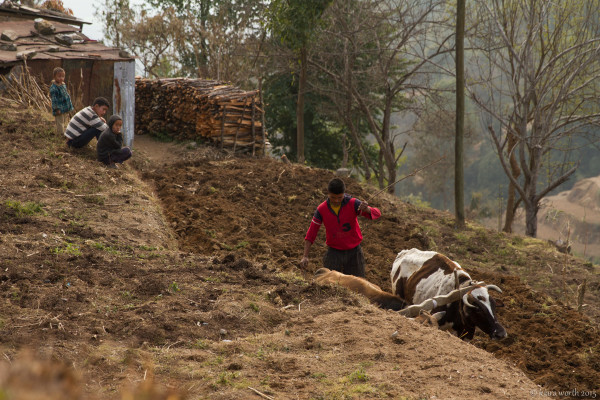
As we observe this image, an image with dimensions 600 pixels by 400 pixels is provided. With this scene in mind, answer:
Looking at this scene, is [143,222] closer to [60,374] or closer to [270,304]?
[270,304]

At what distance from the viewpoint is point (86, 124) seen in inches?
468

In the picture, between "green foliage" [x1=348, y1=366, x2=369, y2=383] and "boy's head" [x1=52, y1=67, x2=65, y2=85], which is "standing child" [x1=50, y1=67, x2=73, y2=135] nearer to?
"boy's head" [x1=52, y1=67, x2=65, y2=85]

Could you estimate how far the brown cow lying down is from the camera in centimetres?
670

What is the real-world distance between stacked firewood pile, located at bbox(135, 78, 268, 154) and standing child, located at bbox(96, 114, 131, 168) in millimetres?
5334

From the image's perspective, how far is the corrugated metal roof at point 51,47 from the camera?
1509 cm

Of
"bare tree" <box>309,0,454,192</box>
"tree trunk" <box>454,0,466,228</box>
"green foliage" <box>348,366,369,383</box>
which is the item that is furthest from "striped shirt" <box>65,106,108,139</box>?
"bare tree" <box>309,0,454,192</box>

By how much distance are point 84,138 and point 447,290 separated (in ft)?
26.7

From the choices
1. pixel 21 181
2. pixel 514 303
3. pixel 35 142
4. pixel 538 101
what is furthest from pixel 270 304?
pixel 538 101

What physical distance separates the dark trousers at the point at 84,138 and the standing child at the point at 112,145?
216 millimetres

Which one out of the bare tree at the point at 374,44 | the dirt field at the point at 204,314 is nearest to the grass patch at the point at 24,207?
the dirt field at the point at 204,314

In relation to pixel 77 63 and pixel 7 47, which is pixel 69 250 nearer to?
pixel 77 63

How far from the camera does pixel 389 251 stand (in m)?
11.5

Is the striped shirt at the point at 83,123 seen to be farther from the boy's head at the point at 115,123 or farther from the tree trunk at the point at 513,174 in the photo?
the tree trunk at the point at 513,174

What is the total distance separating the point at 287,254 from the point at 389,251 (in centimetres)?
250
